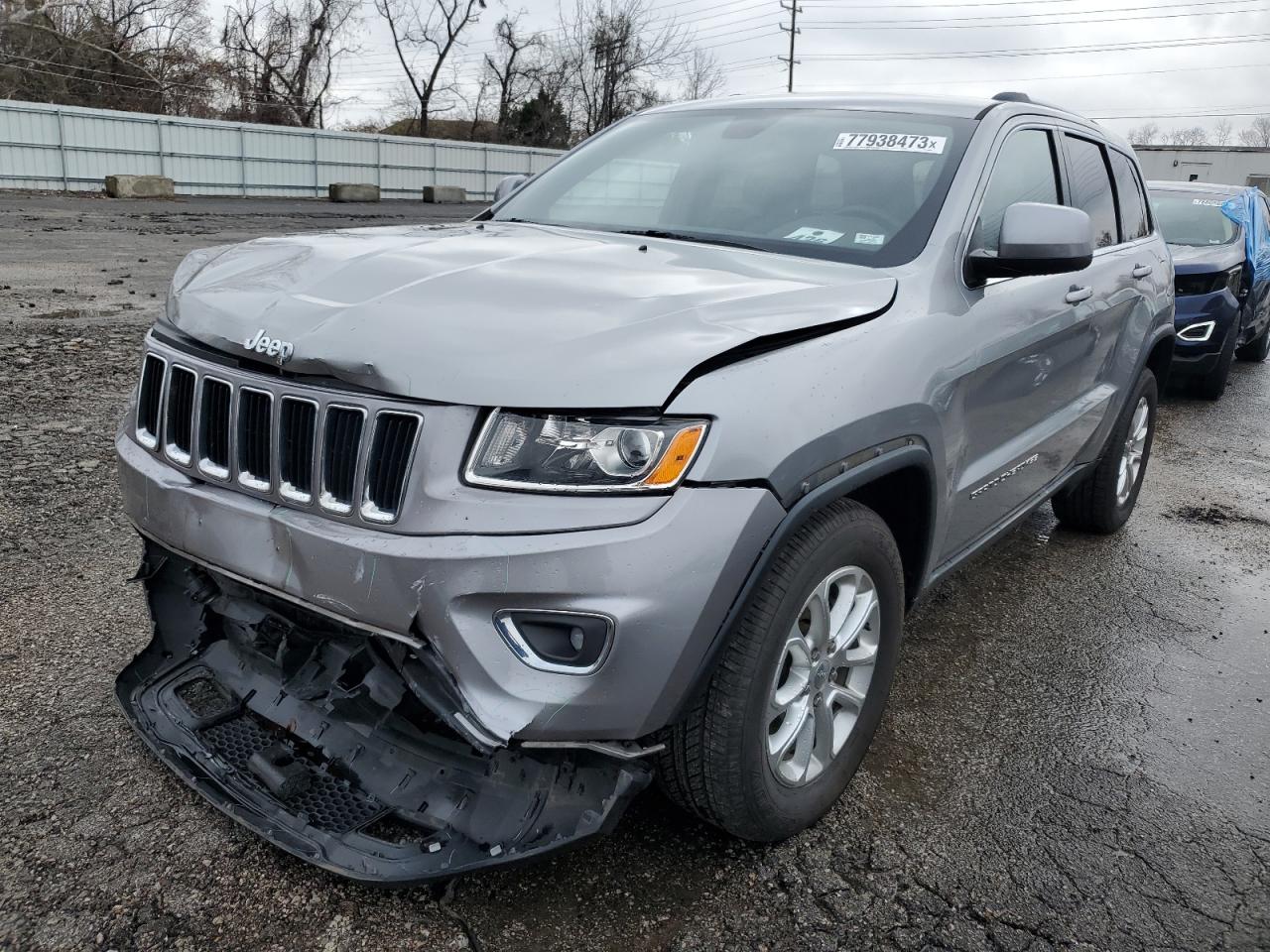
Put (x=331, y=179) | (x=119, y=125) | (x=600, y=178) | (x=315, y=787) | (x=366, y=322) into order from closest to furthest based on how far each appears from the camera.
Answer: (x=366, y=322) < (x=315, y=787) < (x=600, y=178) < (x=119, y=125) < (x=331, y=179)

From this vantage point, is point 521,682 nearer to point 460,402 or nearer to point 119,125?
point 460,402

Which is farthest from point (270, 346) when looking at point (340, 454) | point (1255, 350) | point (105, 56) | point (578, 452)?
point (105, 56)

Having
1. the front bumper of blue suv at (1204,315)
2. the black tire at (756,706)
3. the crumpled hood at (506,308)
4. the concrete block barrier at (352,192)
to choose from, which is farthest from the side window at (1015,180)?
the concrete block barrier at (352,192)

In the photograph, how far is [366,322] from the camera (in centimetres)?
218

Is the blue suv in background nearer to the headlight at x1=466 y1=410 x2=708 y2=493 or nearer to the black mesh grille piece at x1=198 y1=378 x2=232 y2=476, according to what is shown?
the headlight at x1=466 y1=410 x2=708 y2=493

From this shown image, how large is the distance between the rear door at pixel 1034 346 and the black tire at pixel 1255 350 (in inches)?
326

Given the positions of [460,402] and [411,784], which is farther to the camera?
[411,784]

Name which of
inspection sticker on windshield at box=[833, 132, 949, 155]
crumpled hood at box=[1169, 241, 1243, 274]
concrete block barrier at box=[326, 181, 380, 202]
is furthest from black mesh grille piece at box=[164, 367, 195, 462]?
concrete block barrier at box=[326, 181, 380, 202]

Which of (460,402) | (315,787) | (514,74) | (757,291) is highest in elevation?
(514,74)

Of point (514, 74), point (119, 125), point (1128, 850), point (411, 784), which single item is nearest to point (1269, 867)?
point (1128, 850)

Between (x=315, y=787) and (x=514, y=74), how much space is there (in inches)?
2071

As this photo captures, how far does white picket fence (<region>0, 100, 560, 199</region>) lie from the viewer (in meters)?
26.3

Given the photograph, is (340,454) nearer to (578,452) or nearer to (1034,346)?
(578,452)

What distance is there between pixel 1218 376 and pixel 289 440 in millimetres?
8888
